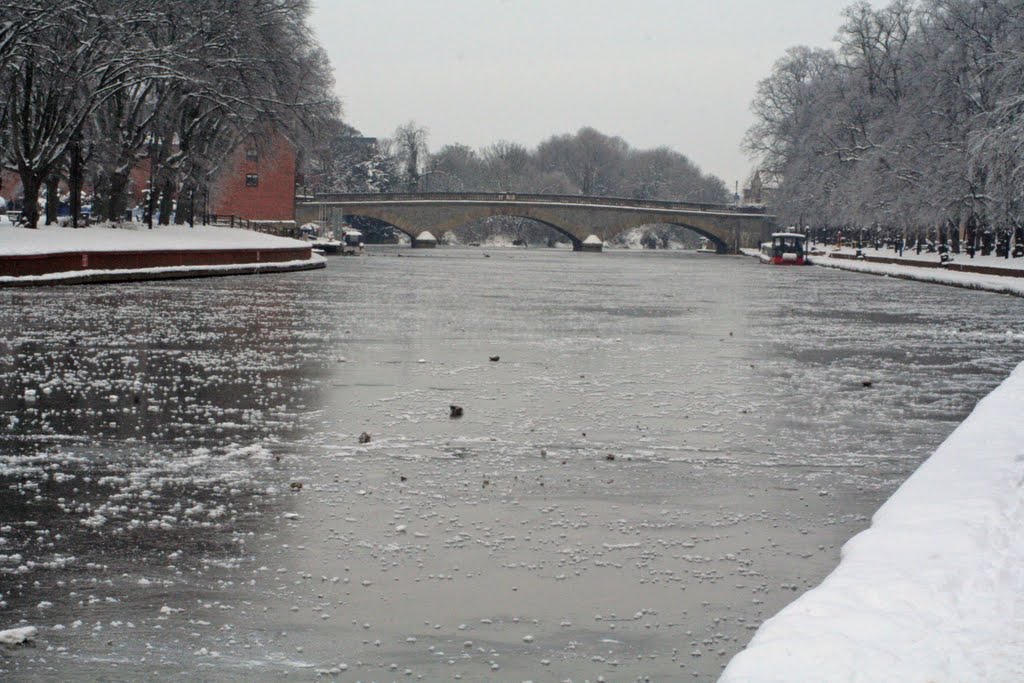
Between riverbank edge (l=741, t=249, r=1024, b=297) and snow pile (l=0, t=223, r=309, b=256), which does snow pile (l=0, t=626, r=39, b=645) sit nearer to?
snow pile (l=0, t=223, r=309, b=256)

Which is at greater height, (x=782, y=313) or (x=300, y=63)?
(x=300, y=63)

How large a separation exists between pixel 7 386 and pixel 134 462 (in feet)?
16.0

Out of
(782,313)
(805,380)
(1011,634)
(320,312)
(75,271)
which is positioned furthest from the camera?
(75,271)

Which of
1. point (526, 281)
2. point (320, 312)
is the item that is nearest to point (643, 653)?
point (320, 312)

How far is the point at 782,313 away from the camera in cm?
3077

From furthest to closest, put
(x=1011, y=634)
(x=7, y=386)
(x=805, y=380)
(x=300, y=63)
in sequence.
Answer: (x=300, y=63)
(x=805, y=380)
(x=7, y=386)
(x=1011, y=634)

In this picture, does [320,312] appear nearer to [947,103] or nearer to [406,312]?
[406,312]

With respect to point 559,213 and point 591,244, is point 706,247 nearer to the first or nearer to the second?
point 591,244

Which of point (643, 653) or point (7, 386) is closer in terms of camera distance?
point (643, 653)

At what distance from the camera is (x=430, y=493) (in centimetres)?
892

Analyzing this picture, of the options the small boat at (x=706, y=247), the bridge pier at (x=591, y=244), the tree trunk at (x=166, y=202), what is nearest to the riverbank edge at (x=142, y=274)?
the tree trunk at (x=166, y=202)

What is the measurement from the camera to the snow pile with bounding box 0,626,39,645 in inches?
222

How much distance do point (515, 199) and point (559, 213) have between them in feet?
15.9

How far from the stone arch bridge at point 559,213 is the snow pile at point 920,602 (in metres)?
107
